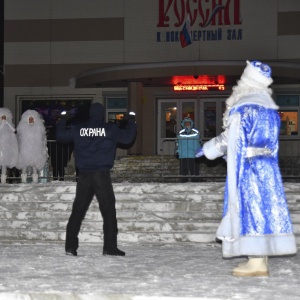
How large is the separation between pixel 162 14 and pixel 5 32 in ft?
19.7

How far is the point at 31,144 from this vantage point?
47.7 ft

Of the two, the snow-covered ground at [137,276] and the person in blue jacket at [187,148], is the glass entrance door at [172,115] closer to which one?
the person in blue jacket at [187,148]

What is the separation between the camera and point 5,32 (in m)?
28.8

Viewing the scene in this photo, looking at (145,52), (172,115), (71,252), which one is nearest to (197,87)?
(172,115)

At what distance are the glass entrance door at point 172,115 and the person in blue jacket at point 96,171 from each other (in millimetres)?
19057

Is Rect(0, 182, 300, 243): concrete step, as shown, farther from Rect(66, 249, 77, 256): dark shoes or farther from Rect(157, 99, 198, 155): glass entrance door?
Rect(157, 99, 198, 155): glass entrance door

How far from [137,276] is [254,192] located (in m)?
1.38

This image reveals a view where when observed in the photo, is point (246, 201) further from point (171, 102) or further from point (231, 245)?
point (171, 102)

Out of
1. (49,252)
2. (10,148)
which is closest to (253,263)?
(49,252)

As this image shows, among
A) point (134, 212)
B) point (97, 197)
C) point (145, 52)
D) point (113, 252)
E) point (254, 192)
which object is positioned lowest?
point (113, 252)

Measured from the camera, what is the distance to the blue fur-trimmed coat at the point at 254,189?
7.09 meters

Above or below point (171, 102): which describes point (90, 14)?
above

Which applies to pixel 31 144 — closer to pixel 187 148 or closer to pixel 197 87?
pixel 187 148

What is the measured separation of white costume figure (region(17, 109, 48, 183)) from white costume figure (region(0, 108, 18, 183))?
11 cm
